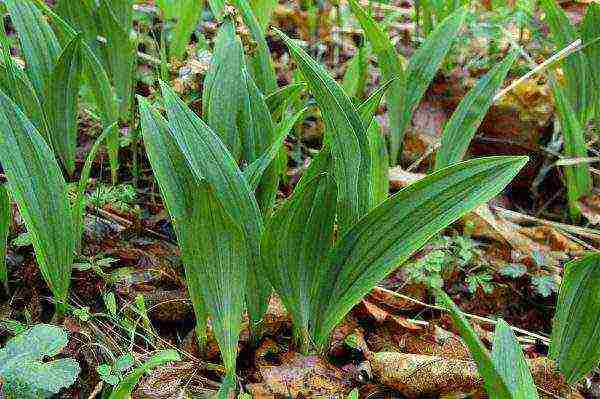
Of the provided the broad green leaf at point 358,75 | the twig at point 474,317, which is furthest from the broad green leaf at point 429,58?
the twig at point 474,317

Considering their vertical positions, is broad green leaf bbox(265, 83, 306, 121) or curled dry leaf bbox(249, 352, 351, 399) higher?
broad green leaf bbox(265, 83, 306, 121)

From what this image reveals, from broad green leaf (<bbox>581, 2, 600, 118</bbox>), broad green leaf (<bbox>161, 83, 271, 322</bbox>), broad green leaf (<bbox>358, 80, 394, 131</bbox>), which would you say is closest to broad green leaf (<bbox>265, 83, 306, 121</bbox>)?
broad green leaf (<bbox>358, 80, 394, 131</bbox>)

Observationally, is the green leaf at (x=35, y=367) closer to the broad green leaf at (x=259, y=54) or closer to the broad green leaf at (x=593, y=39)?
the broad green leaf at (x=259, y=54)

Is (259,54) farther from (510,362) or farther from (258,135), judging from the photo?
(510,362)

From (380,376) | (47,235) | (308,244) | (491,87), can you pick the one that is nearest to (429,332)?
(380,376)

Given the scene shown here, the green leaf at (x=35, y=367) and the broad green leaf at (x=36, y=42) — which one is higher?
the broad green leaf at (x=36, y=42)

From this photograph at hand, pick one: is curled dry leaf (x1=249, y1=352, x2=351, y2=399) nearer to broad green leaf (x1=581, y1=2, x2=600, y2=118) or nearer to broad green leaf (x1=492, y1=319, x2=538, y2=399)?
broad green leaf (x1=492, y1=319, x2=538, y2=399)
